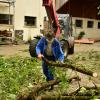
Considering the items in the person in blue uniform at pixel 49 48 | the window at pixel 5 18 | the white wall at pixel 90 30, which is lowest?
the white wall at pixel 90 30

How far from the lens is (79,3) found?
45250 millimetres

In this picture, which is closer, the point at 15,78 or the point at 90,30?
the point at 15,78

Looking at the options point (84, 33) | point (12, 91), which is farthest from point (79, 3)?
point (12, 91)

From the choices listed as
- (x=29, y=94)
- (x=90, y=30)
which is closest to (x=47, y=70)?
(x=29, y=94)

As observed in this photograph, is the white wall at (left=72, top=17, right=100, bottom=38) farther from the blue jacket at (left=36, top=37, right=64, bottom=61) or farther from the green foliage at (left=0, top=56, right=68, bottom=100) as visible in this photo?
the blue jacket at (left=36, top=37, right=64, bottom=61)

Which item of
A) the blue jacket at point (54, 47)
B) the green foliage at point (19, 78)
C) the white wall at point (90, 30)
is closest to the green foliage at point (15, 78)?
the green foliage at point (19, 78)

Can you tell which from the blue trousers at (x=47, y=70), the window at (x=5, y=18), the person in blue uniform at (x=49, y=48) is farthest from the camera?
the window at (x=5, y=18)

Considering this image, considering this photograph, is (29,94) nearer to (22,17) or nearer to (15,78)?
(15,78)

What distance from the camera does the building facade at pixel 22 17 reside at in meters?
32.9

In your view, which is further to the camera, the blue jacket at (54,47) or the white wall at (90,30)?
the white wall at (90,30)

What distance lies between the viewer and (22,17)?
34.2 metres

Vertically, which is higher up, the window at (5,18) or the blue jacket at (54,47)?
the window at (5,18)

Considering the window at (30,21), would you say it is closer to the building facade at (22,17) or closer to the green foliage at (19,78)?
the building facade at (22,17)

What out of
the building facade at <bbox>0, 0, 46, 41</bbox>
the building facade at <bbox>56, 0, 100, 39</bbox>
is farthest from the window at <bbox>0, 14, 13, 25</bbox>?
the building facade at <bbox>56, 0, 100, 39</bbox>
